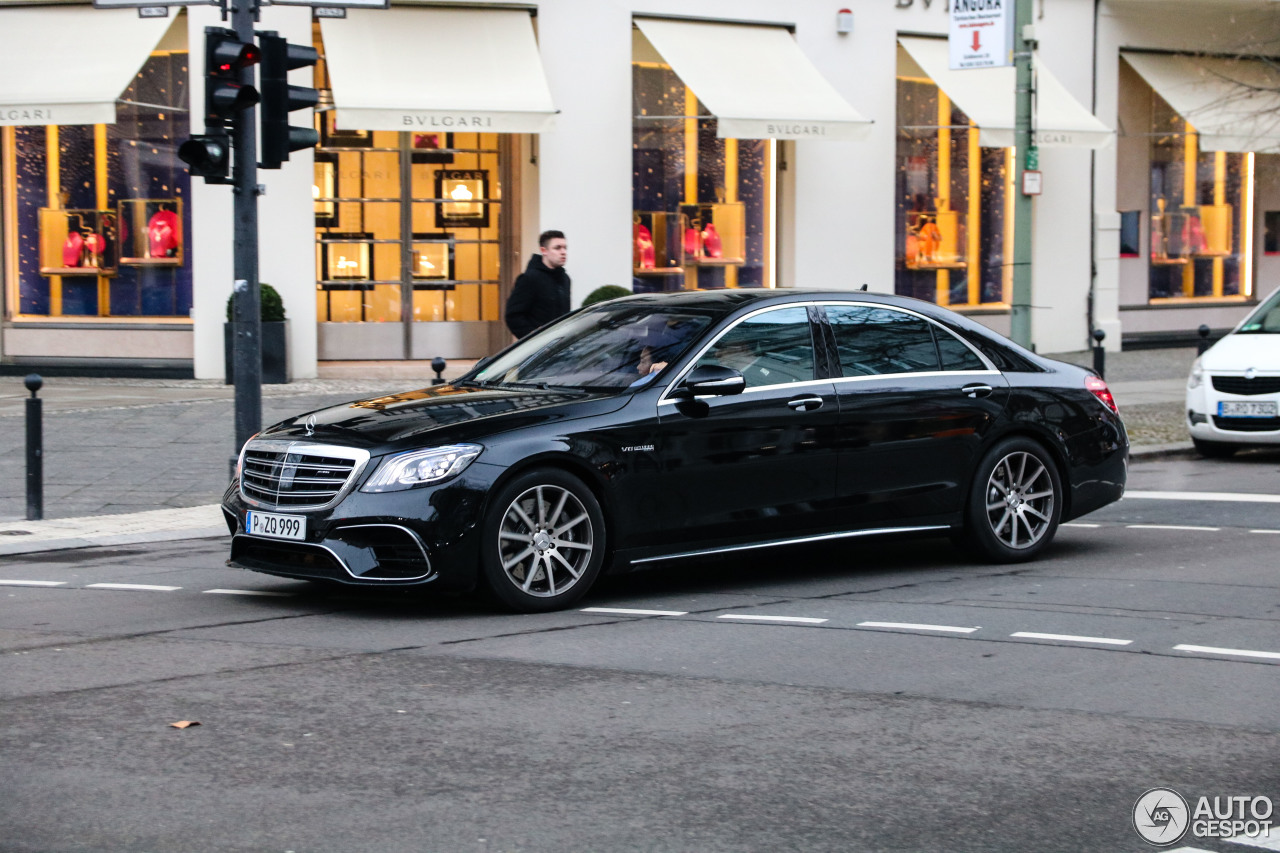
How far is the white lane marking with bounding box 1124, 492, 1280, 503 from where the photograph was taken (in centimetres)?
1239

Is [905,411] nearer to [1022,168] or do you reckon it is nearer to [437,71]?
[1022,168]

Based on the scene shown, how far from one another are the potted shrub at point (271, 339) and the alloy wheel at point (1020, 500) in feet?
39.5

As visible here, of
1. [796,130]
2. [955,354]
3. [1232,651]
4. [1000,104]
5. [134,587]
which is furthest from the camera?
[1000,104]

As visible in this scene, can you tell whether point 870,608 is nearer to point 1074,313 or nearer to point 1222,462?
point 1222,462

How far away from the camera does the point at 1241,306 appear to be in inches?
1117

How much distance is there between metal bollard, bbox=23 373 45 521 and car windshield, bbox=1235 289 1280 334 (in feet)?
33.9

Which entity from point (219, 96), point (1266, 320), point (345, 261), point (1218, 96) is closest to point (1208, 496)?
point (1266, 320)

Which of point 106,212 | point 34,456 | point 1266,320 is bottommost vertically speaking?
point 34,456

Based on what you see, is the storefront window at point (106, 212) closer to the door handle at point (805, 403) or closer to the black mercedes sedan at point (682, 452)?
the black mercedes sedan at point (682, 452)

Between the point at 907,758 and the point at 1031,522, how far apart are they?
449 cm

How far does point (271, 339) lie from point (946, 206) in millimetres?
10203

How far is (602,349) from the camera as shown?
8883 mm

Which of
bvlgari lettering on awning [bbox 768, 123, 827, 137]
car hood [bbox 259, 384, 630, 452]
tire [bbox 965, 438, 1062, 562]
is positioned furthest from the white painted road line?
bvlgari lettering on awning [bbox 768, 123, 827, 137]

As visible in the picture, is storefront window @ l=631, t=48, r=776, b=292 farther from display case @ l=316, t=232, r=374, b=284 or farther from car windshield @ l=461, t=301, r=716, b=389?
car windshield @ l=461, t=301, r=716, b=389
